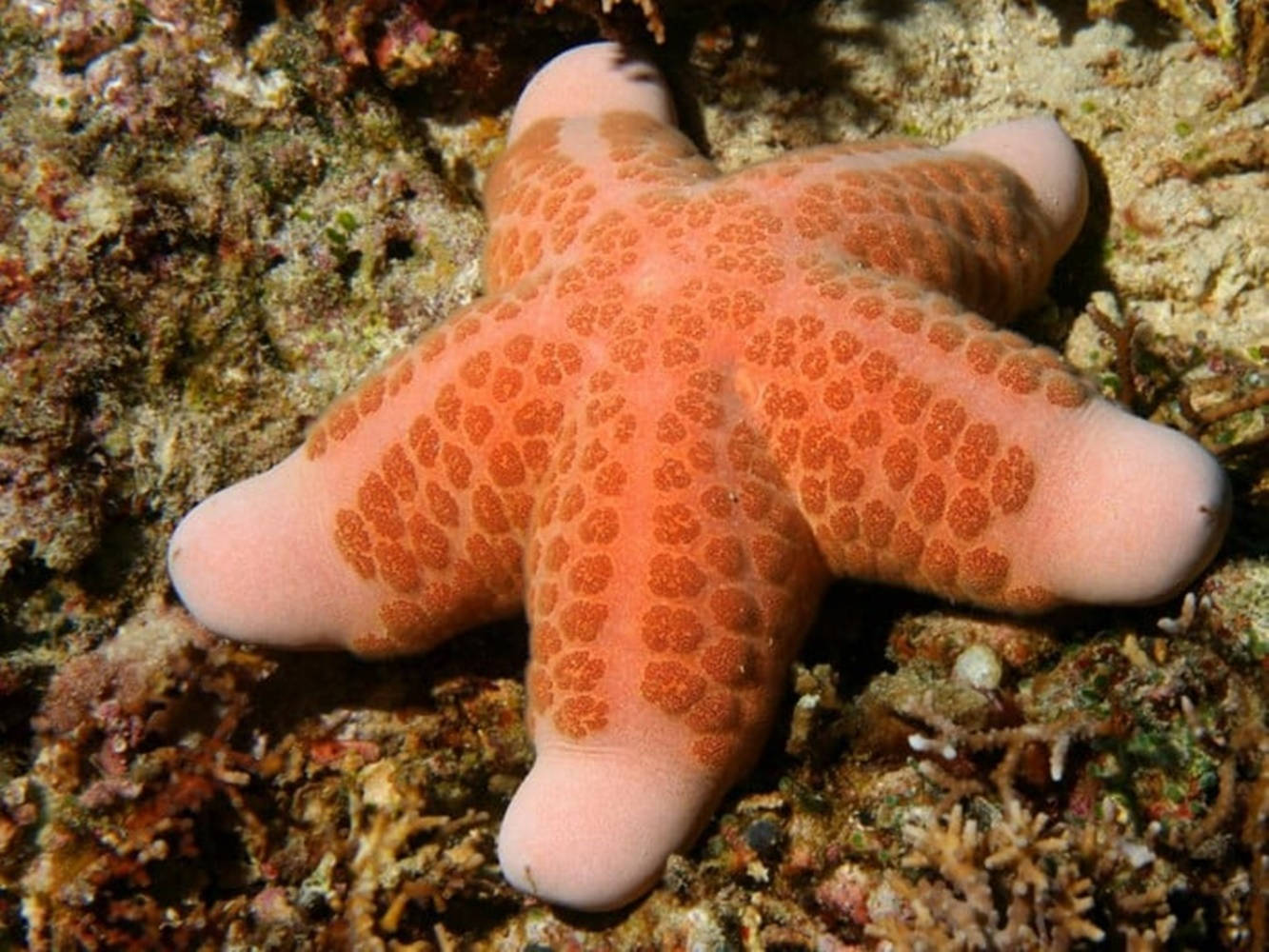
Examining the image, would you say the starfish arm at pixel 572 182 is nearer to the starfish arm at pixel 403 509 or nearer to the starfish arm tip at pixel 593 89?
the starfish arm tip at pixel 593 89

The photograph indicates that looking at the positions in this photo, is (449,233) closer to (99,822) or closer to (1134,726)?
(99,822)

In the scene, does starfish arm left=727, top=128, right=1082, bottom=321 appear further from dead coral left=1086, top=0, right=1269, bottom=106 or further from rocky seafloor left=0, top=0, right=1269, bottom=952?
dead coral left=1086, top=0, right=1269, bottom=106

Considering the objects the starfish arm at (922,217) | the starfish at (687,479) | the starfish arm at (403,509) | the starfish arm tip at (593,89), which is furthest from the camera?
the starfish arm tip at (593,89)

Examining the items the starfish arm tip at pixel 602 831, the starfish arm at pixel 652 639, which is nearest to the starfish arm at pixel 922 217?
the starfish arm at pixel 652 639

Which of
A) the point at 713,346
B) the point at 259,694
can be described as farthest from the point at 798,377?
the point at 259,694

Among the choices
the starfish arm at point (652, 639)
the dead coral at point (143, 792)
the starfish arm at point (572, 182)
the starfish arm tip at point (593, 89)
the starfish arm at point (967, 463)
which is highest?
the starfish arm tip at point (593, 89)

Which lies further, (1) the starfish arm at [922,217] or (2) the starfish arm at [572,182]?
(2) the starfish arm at [572,182]

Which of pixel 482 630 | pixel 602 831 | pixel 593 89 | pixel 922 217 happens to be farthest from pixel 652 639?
pixel 593 89

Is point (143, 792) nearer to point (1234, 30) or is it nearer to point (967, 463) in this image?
point (967, 463)
